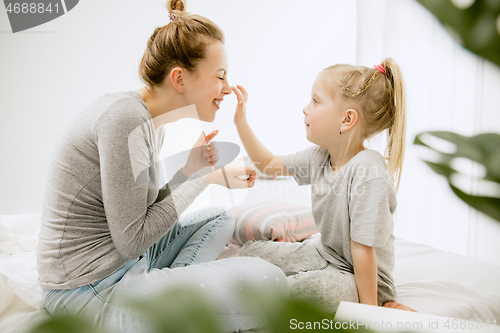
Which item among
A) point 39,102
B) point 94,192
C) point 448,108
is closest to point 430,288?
point 94,192

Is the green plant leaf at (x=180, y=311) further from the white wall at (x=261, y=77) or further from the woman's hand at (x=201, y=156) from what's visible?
the white wall at (x=261, y=77)

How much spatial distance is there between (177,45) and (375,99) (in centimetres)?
60

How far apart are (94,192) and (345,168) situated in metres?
0.68

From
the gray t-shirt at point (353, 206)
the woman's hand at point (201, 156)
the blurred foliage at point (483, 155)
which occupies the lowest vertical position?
the gray t-shirt at point (353, 206)

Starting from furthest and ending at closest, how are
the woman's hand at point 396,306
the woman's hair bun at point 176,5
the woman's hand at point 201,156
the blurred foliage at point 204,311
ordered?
the woman's hand at point 201,156 → the woman's hair bun at point 176,5 → the woman's hand at point 396,306 → the blurred foliage at point 204,311

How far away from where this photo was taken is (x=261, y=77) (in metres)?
1.83

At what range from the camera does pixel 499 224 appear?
16cm

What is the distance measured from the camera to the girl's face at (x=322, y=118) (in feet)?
3.39

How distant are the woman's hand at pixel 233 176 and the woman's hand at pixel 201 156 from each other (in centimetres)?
9

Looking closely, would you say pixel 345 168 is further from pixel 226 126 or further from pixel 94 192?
pixel 94 192

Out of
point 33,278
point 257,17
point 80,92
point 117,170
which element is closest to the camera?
point 117,170

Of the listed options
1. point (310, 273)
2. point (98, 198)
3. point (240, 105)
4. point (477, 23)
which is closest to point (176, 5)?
point (240, 105)

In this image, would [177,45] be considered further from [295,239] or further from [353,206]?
[295,239]

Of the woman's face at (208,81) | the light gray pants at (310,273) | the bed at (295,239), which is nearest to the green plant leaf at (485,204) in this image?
the bed at (295,239)
